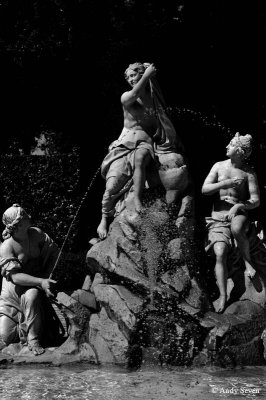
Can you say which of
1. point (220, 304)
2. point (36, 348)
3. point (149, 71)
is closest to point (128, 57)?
point (149, 71)

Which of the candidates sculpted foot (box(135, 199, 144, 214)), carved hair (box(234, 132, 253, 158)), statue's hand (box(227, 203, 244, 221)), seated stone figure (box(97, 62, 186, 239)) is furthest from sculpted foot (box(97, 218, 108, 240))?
carved hair (box(234, 132, 253, 158))

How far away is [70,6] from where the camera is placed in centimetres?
2111

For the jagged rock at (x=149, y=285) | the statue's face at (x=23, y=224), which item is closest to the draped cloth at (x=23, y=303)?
the statue's face at (x=23, y=224)

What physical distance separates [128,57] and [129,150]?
32.3 feet

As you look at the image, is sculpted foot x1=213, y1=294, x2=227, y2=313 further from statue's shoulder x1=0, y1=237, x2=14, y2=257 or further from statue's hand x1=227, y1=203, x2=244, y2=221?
statue's shoulder x1=0, y1=237, x2=14, y2=257

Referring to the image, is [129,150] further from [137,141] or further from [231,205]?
[231,205]

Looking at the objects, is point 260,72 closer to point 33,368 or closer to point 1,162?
point 1,162

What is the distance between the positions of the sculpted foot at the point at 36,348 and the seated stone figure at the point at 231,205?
6.56ft

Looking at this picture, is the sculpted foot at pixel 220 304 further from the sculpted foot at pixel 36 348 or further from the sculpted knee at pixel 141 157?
the sculpted foot at pixel 36 348

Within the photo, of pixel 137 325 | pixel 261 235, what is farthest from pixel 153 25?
pixel 137 325

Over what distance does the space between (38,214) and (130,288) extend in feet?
27.6

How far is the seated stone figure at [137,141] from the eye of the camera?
11.1 meters

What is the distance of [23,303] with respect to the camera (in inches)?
401

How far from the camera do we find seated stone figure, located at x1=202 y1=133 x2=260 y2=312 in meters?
10.5
